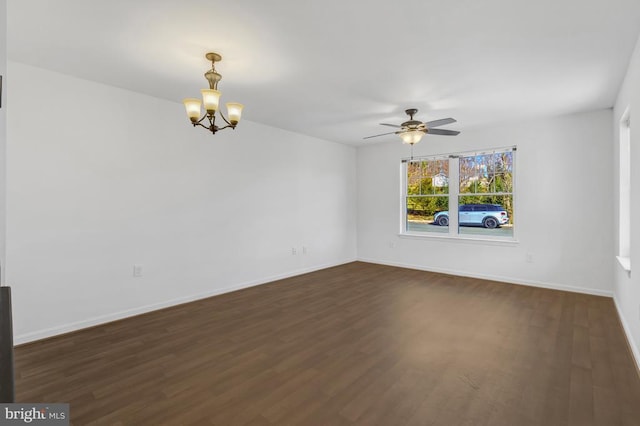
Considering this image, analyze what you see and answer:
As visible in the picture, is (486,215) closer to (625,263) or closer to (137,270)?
(625,263)

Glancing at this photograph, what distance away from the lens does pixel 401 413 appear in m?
1.97

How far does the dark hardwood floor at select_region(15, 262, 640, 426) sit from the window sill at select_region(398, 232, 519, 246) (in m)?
1.31

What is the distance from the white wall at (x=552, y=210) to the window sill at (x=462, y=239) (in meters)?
0.04

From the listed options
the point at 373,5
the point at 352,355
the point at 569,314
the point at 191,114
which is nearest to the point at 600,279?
the point at 569,314

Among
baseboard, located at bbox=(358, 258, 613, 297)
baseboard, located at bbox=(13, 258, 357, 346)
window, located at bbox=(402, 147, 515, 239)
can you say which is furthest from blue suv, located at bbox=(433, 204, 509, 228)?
baseboard, located at bbox=(13, 258, 357, 346)

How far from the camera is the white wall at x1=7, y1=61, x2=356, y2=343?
304 centimetres

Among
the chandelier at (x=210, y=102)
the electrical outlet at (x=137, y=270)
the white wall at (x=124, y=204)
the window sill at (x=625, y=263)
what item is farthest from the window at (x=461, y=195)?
the electrical outlet at (x=137, y=270)

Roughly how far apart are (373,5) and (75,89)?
3223 millimetres

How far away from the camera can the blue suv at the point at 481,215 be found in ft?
17.9

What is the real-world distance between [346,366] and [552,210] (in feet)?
14.3

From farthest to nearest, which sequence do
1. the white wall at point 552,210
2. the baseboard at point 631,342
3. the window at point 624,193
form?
the white wall at point 552,210 → the window at point 624,193 → the baseboard at point 631,342

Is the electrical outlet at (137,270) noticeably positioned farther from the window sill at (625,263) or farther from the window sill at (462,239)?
the window sill at (625,263)

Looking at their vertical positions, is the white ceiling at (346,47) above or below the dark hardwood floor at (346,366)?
above

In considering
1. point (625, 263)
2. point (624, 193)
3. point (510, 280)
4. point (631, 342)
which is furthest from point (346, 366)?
point (510, 280)
